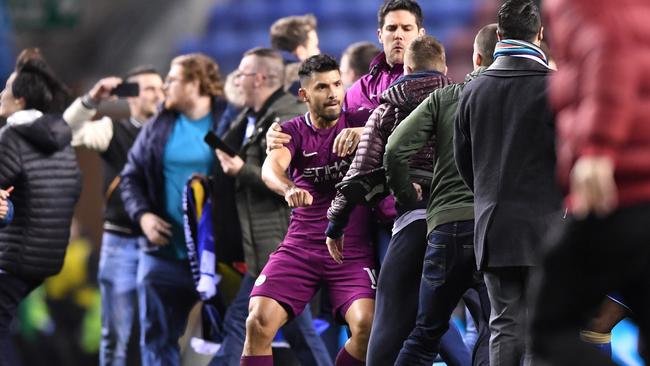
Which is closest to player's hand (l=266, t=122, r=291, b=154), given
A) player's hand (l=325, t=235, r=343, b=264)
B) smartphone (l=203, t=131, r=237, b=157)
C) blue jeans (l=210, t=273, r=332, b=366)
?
player's hand (l=325, t=235, r=343, b=264)

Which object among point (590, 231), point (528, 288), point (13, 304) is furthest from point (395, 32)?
point (590, 231)

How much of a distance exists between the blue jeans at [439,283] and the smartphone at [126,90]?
3.12 metres

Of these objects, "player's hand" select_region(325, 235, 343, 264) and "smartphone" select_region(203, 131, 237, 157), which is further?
"smartphone" select_region(203, 131, 237, 157)

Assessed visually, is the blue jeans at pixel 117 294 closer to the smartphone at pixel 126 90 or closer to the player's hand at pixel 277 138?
the smartphone at pixel 126 90

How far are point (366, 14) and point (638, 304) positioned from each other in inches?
509

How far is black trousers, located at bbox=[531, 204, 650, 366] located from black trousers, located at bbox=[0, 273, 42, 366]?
411cm

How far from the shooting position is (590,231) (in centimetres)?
382

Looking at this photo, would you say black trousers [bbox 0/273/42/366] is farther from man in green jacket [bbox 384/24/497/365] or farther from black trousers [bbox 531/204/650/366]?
black trousers [bbox 531/204/650/366]

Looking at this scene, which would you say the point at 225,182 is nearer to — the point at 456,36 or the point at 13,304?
the point at 13,304

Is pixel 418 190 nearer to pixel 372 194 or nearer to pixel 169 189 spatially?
pixel 372 194

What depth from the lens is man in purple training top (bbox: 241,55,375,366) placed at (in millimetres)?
6305

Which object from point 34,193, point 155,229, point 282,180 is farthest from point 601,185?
point 155,229

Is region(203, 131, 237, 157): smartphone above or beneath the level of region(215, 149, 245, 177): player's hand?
above

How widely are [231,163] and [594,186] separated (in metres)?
3.96
